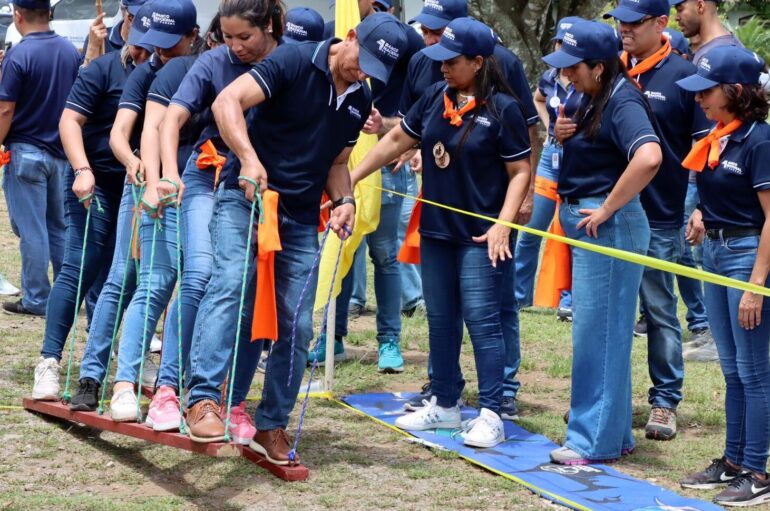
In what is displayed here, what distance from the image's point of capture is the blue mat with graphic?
5004 millimetres

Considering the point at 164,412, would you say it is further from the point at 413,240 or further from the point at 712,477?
the point at 712,477

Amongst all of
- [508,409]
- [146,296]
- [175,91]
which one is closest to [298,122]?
[175,91]

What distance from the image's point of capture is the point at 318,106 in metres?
5.07

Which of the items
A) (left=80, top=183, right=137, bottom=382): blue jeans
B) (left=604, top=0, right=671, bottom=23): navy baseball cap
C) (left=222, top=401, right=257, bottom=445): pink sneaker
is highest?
(left=604, top=0, right=671, bottom=23): navy baseball cap

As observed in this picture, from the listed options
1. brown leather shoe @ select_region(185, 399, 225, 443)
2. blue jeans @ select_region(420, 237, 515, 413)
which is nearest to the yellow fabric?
blue jeans @ select_region(420, 237, 515, 413)

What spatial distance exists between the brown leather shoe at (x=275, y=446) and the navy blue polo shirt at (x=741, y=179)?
2118 millimetres

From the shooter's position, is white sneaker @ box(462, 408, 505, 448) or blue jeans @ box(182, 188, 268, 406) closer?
blue jeans @ box(182, 188, 268, 406)

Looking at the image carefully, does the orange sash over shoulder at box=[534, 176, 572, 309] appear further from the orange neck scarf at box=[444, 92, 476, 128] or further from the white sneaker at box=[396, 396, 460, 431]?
the white sneaker at box=[396, 396, 460, 431]

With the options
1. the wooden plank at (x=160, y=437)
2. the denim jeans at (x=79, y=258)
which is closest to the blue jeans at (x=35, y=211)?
the denim jeans at (x=79, y=258)

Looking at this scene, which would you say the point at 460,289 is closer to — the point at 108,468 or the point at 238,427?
the point at 238,427

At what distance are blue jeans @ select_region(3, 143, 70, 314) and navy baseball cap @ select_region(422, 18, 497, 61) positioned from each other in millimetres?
3785

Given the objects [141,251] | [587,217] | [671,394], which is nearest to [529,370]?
[671,394]

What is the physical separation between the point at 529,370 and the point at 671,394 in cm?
150

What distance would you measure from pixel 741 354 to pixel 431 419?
167 cm
